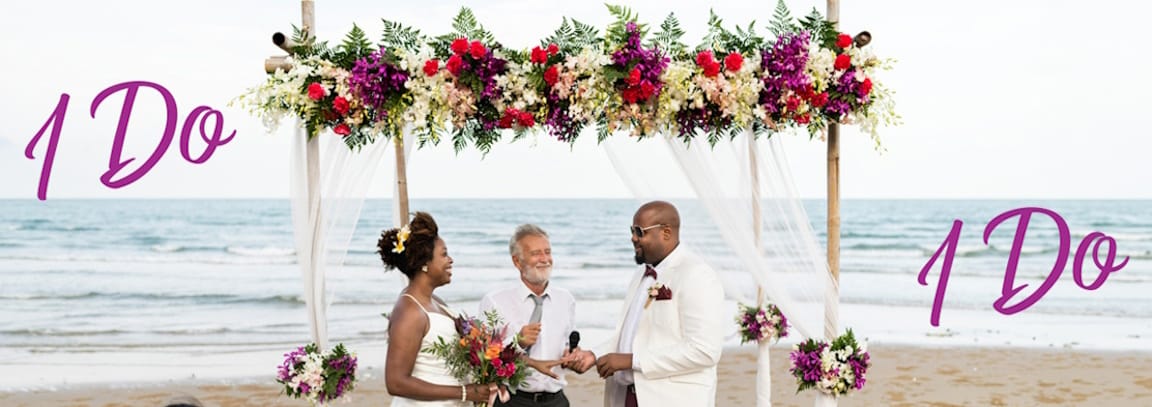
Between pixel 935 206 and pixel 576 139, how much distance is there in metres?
41.3

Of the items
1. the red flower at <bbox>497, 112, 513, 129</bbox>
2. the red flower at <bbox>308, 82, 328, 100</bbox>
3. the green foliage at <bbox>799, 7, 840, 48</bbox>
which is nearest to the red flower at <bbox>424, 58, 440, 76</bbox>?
the red flower at <bbox>497, 112, 513, 129</bbox>

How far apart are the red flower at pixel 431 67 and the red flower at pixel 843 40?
211 centimetres

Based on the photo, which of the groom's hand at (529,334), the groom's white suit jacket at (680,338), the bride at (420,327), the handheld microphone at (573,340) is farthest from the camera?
the handheld microphone at (573,340)

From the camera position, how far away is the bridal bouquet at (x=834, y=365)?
19.0ft

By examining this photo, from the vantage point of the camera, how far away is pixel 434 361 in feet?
15.1

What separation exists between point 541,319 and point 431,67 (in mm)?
1384

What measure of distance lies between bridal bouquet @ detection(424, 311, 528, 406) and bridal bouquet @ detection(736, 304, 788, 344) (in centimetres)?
301

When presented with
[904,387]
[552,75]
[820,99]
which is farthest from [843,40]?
[904,387]

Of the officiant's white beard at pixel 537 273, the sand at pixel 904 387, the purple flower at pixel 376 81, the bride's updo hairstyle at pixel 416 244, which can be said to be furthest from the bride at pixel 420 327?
the sand at pixel 904 387

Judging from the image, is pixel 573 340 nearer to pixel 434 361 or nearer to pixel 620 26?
pixel 434 361

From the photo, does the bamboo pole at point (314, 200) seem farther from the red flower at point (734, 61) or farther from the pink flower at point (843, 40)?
the pink flower at point (843, 40)

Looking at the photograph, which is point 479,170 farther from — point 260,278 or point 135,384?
point 135,384

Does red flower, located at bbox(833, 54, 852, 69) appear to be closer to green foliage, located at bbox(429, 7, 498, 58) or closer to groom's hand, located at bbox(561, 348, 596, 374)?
green foliage, located at bbox(429, 7, 498, 58)

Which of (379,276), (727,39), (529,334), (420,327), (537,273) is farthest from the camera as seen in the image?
(379,276)
